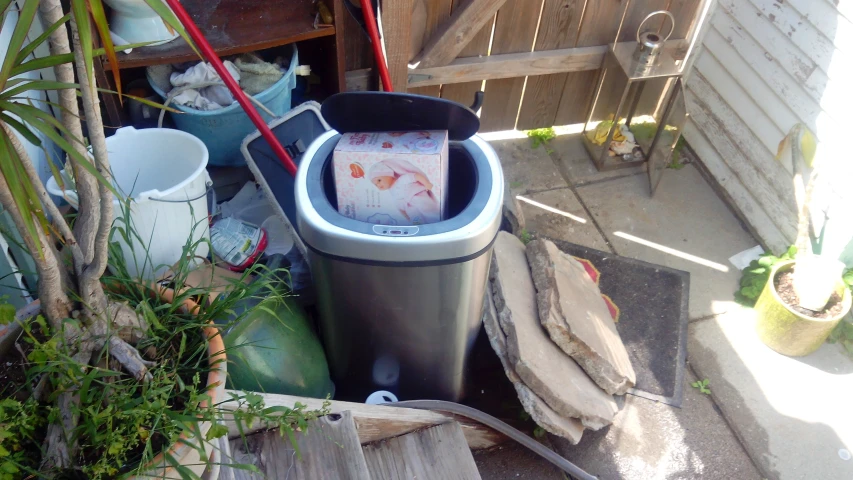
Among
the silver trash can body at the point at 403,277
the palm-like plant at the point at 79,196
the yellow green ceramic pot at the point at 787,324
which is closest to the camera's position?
the palm-like plant at the point at 79,196

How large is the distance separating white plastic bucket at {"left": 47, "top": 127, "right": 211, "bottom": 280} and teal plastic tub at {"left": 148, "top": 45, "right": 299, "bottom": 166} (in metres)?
0.20

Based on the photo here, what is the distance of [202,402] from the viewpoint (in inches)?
45.1

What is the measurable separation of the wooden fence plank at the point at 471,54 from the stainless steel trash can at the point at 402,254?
1.20 meters

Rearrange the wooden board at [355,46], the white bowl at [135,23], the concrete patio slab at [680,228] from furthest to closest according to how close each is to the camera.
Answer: the concrete patio slab at [680,228] < the wooden board at [355,46] < the white bowl at [135,23]

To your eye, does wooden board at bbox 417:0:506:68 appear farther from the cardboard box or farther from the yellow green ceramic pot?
the yellow green ceramic pot

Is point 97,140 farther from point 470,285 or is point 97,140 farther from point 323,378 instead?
point 323,378

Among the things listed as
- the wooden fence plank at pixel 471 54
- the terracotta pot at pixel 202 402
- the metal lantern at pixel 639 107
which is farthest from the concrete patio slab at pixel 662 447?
the wooden fence plank at pixel 471 54

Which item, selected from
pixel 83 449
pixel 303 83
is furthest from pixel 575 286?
pixel 83 449

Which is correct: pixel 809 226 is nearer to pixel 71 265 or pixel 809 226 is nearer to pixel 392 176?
pixel 392 176

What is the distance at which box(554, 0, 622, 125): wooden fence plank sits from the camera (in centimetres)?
288

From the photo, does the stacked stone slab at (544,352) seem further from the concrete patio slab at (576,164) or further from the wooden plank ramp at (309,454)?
the concrete patio slab at (576,164)

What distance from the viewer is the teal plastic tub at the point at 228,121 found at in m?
2.11

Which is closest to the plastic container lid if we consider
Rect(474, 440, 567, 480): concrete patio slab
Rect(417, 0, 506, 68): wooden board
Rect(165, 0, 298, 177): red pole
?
Rect(165, 0, 298, 177): red pole

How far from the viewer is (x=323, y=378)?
74.2 inches
